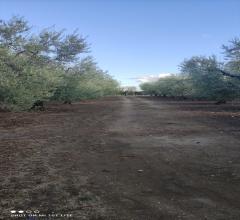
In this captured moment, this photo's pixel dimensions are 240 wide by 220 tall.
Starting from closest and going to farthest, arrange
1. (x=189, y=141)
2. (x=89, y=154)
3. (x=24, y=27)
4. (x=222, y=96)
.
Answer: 1. (x=89, y=154)
2. (x=189, y=141)
3. (x=24, y=27)
4. (x=222, y=96)

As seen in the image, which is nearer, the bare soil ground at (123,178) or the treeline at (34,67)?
the bare soil ground at (123,178)

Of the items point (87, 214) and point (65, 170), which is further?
point (65, 170)

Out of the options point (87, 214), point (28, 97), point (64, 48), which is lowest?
point (87, 214)

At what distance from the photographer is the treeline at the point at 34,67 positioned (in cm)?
2117

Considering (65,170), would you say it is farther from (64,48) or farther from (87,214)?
(64,48)

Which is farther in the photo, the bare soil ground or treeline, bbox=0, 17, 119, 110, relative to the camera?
treeline, bbox=0, 17, 119, 110

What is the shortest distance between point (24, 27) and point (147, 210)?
78.0ft

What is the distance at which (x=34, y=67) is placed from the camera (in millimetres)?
24188

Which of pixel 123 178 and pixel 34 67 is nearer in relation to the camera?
pixel 123 178

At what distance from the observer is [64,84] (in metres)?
33.2

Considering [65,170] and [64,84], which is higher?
[64,84]

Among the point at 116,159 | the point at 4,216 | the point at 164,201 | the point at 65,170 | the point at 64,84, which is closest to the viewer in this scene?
the point at 4,216

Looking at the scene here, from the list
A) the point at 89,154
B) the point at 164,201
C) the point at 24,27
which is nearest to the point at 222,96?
the point at 24,27

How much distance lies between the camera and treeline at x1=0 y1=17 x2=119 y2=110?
834 inches
